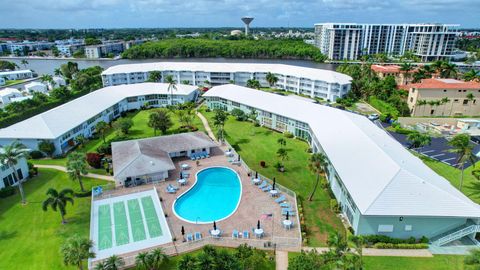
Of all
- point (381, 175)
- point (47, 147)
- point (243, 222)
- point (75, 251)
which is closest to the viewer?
point (75, 251)

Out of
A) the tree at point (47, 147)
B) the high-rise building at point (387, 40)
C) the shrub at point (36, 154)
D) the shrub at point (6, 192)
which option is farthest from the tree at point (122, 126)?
the high-rise building at point (387, 40)

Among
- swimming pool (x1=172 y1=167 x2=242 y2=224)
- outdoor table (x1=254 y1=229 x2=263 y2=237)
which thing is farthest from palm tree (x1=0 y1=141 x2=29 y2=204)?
outdoor table (x1=254 y1=229 x2=263 y2=237)

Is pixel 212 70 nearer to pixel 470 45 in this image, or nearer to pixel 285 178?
pixel 285 178

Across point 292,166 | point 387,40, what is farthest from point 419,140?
point 387,40

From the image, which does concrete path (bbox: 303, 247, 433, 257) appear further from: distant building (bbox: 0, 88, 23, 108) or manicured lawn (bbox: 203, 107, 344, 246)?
distant building (bbox: 0, 88, 23, 108)

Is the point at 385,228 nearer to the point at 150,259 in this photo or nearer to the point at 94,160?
the point at 150,259

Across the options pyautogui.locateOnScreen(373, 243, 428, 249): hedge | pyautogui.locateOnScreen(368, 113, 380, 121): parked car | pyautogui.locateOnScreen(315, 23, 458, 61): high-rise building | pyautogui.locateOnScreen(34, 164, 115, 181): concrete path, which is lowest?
pyautogui.locateOnScreen(373, 243, 428, 249): hedge

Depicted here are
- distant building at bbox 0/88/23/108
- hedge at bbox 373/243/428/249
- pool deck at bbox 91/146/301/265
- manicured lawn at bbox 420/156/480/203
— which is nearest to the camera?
hedge at bbox 373/243/428/249
